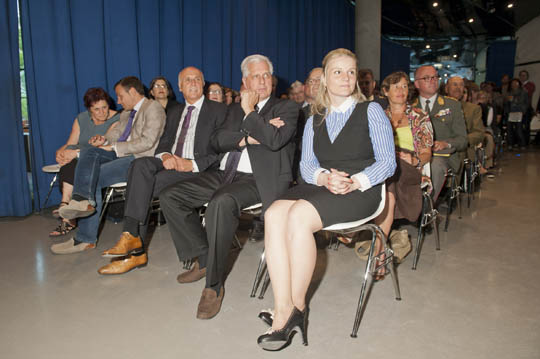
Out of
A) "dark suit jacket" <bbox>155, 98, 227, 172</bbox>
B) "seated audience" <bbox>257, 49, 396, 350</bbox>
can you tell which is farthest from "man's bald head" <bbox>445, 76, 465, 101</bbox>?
"seated audience" <bbox>257, 49, 396, 350</bbox>

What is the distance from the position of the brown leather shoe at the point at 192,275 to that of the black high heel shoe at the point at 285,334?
0.89 m

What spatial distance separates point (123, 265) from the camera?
9.15ft

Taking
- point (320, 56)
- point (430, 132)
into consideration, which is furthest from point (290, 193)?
point (320, 56)

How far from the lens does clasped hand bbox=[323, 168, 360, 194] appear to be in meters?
1.98

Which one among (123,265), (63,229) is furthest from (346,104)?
(63,229)

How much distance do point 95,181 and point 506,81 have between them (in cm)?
988

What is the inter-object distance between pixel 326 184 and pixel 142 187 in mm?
1398

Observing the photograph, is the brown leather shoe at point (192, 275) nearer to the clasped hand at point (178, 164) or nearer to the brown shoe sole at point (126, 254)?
the brown shoe sole at point (126, 254)

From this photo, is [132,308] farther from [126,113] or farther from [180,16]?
[180,16]

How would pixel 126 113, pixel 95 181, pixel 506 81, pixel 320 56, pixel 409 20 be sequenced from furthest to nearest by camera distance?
pixel 409 20 < pixel 506 81 < pixel 320 56 < pixel 126 113 < pixel 95 181

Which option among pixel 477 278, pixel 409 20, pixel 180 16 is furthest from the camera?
pixel 409 20

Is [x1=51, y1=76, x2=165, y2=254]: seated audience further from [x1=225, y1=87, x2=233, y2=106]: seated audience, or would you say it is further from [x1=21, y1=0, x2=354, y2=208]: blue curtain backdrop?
[x1=225, y1=87, x2=233, y2=106]: seated audience

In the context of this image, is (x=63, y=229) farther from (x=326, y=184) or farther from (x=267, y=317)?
(x=326, y=184)

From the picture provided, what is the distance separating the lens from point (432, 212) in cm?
295
